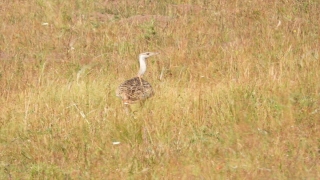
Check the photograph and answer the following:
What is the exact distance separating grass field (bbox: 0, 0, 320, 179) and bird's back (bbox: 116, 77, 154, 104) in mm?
100

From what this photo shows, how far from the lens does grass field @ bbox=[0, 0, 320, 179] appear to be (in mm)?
5766

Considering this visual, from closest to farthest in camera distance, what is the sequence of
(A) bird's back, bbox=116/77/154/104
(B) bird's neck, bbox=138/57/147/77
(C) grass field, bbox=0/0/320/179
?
(C) grass field, bbox=0/0/320/179 → (A) bird's back, bbox=116/77/154/104 → (B) bird's neck, bbox=138/57/147/77

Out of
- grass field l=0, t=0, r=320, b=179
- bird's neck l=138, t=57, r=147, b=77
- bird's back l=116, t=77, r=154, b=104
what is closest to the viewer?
grass field l=0, t=0, r=320, b=179

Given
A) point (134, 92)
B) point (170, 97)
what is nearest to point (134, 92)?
point (134, 92)

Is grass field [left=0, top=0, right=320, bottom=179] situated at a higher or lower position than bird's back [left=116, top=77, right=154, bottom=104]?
lower

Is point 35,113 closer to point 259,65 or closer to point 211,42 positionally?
point 259,65

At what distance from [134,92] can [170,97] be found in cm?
38

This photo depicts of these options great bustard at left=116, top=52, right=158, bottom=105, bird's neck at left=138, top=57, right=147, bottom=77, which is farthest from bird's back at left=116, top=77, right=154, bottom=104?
bird's neck at left=138, top=57, right=147, bottom=77

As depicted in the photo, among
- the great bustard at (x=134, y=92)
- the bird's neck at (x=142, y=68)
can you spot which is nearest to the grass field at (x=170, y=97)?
the great bustard at (x=134, y=92)

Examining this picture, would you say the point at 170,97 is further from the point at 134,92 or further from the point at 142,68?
the point at 142,68

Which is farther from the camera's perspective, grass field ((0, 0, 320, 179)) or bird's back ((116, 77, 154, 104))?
bird's back ((116, 77, 154, 104))

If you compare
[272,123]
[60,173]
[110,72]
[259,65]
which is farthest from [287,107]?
[110,72]

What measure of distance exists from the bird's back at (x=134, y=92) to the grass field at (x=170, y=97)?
0.10 m

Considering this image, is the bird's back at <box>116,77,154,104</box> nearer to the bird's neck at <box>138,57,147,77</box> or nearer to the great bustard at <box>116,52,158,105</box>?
the great bustard at <box>116,52,158,105</box>
